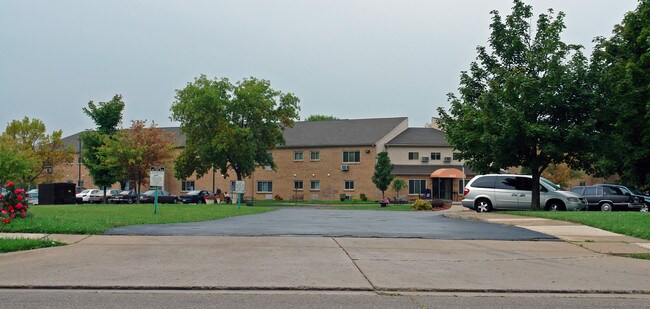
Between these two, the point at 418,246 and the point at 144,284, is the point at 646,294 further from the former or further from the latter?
the point at 144,284

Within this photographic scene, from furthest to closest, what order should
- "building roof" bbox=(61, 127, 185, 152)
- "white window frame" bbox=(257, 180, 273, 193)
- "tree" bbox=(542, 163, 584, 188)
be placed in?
"building roof" bbox=(61, 127, 185, 152) → "white window frame" bbox=(257, 180, 273, 193) → "tree" bbox=(542, 163, 584, 188)

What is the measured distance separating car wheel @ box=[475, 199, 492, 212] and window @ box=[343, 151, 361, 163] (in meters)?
38.0

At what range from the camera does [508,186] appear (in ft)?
88.9

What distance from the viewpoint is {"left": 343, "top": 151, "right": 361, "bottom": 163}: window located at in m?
65.1

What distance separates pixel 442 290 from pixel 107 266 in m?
5.30

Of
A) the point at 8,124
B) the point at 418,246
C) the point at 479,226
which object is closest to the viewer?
the point at 418,246

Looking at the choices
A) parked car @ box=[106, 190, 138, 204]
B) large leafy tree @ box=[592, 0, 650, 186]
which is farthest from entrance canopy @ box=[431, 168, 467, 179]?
parked car @ box=[106, 190, 138, 204]

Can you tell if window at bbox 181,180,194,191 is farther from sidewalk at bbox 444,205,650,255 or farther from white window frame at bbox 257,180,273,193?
sidewalk at bbox 444,205,650,255

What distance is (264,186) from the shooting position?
69938mm

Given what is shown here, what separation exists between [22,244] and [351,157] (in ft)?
179

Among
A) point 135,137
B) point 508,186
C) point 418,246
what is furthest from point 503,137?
point 135,137

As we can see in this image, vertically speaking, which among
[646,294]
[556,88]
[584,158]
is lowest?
[646,294]

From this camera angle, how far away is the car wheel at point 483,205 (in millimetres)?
26953

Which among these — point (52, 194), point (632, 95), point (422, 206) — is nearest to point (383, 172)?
point (422, 206)
